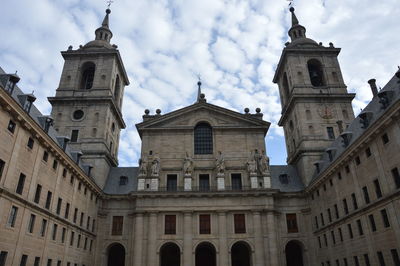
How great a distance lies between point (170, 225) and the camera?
3944 centimetres

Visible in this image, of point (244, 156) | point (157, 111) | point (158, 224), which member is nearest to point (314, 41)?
point (244, 156)

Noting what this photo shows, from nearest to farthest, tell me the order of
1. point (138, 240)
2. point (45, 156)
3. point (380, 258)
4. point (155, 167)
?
point (380, 258) < point (45, 156) < point (138, 240) < point (155, 167)

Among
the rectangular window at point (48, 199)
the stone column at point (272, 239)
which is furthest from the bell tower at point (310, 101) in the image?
the rectangular window at point (48, 199)

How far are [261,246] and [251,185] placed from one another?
7.30m

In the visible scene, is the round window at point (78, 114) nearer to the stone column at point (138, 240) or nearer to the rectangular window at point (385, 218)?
the stone column at point (138, 240)

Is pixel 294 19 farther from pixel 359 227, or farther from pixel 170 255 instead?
pixel 170 255

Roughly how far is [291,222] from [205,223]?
11100 mm

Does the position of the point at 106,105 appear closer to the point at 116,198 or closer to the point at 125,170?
the point at 125,170

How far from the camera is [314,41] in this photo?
5597cm

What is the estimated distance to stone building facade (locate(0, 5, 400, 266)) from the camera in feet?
83.7

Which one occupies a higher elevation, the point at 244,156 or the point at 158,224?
the point at 244,156

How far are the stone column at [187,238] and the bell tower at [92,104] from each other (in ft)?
43.2

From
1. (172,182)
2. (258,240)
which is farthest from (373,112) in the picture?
(172,182)

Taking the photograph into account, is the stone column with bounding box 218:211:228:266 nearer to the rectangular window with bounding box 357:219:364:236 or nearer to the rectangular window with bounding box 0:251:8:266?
the rectangular window with bounding box 357:219:364:236
